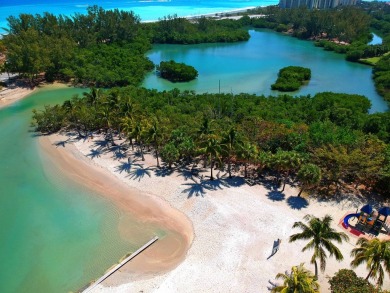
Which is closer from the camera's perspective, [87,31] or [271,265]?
[271,265]

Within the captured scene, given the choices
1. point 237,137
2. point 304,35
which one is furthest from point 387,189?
point 304,35

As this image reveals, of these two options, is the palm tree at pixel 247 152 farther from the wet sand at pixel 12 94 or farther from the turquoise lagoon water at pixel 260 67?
the wet sand at pixel 12 94

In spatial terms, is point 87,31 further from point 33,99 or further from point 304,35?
point 304,35

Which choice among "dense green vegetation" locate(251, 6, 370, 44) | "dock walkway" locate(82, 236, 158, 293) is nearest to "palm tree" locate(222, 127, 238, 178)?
"dock walkway" locate(82, 236, 158, 293)

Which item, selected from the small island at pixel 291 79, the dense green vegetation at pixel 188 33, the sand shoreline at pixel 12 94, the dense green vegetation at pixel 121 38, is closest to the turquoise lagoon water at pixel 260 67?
the small island at pixel 291 79

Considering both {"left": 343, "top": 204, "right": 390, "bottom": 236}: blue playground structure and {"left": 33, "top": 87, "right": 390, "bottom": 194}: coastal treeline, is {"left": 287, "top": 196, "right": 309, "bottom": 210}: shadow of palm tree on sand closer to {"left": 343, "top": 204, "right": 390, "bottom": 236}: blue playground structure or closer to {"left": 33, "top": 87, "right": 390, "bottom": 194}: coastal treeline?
{"left": 33, "top": 87, "right": 390, "bottom": 194}: coastal treeline

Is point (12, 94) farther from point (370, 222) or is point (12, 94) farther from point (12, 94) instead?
point (370, 222)
